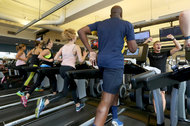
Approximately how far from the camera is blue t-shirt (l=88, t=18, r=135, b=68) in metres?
1.17

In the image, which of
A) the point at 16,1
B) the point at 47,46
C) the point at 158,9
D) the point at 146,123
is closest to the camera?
the point at 146,123

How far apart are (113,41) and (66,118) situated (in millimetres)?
1455

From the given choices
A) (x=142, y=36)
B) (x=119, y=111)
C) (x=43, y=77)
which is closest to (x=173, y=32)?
(x=142, y=36)

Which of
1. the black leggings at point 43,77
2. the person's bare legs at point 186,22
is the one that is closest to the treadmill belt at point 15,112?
the black leggings at point 43,77

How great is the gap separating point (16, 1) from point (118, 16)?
6.03 m

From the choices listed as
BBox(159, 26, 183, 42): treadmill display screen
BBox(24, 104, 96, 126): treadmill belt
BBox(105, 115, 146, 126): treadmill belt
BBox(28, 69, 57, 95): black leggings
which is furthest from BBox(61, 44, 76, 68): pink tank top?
BBox(159, 26, 183, 42): treadmill display screen

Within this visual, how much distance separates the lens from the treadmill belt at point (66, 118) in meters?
1.78

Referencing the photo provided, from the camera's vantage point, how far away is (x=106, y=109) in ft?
3.68

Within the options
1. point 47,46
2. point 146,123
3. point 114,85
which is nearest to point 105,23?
point 114,85

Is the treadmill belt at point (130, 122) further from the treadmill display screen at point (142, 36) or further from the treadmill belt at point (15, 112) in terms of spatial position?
the treadmill display screen at point (142, 36)

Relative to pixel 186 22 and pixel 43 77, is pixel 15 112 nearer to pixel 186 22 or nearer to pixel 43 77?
pixel 43 77

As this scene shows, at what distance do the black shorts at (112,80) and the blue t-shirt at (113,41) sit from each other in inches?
1.9

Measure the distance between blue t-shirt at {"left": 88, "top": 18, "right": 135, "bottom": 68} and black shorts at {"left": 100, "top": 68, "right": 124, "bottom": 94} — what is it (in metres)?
0.05

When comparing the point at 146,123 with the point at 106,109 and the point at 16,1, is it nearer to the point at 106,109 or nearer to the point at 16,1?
the point at 106,109
